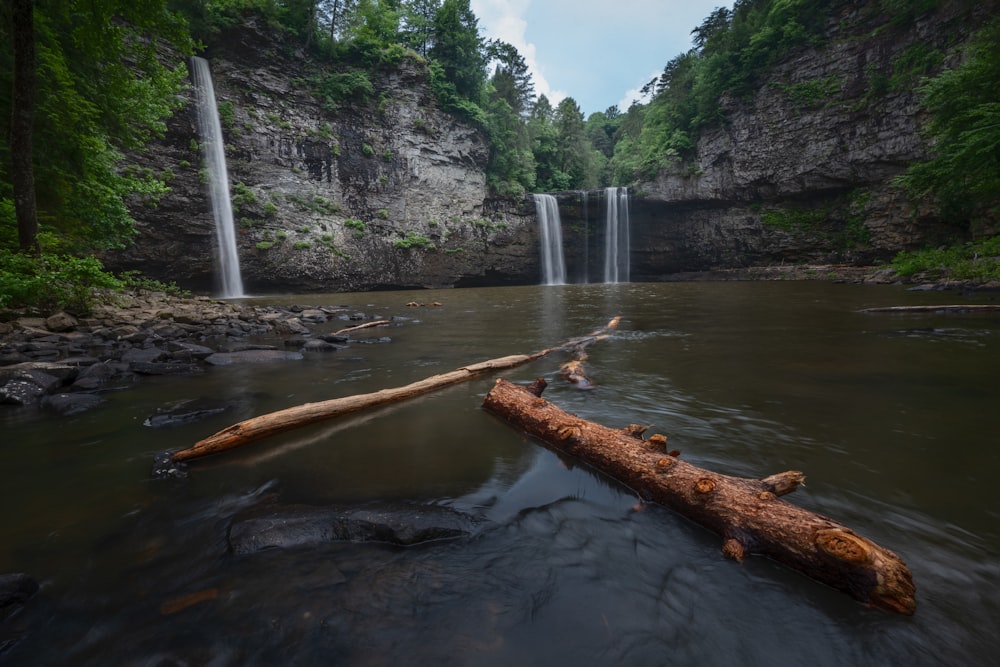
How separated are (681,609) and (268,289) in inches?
1167

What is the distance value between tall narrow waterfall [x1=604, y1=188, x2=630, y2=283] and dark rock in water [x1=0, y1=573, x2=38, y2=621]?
1472 inches

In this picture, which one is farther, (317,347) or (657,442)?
(317,347)

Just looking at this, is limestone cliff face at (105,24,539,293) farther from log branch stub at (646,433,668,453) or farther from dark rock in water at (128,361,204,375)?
log branch stub at (646,433,668,453)

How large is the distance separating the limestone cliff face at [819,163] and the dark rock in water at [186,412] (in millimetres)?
35432

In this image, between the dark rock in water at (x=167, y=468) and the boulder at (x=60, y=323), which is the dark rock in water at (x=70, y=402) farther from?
the boulder at (x=60, y=323)

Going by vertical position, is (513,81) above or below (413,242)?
above

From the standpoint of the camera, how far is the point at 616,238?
36.5m

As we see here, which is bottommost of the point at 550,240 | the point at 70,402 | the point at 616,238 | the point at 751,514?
the point at 751,514

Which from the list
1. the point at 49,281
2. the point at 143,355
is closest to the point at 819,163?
the point at 143,355

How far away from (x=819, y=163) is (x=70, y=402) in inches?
1522

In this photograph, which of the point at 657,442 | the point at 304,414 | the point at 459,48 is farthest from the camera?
the point at 459,48

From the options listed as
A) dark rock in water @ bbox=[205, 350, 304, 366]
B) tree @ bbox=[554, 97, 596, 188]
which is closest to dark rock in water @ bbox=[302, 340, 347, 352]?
dark rock in water @ bbox=[205, 350, 304, 366]

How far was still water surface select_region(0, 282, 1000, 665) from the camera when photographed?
1467 millimetres

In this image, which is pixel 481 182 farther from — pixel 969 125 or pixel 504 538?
pixel 504 538
